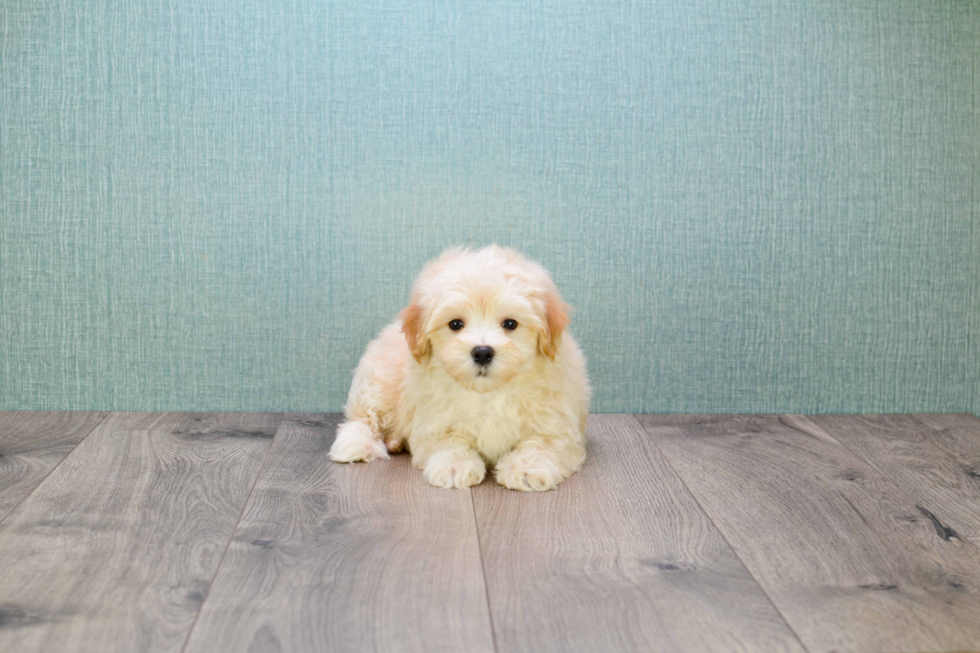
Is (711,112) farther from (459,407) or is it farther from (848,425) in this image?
(459,407)

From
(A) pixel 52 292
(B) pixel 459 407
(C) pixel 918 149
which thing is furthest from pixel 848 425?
(A) pixel 52 292

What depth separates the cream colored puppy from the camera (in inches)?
82.3

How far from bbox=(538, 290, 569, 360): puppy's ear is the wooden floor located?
340mm

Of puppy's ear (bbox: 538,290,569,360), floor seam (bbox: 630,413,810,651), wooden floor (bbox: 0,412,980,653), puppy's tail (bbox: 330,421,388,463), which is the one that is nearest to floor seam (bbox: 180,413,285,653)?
wooden floor (bbox: 0,412,980,653)

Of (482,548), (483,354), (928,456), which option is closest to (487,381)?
(483,354)

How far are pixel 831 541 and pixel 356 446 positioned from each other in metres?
1.19

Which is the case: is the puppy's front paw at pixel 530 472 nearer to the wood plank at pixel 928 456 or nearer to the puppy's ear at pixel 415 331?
the puppy's ear at pixel 415 331

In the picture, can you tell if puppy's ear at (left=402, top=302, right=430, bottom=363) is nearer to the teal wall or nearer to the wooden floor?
the wooden floor

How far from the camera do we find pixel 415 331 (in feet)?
7.20

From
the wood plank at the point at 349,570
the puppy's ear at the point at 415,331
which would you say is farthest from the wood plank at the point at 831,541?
the puppy's ear at the point at 415,331

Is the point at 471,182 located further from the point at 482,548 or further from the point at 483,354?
the point at 482,548

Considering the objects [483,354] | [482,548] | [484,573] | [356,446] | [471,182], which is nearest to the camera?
[484,573]

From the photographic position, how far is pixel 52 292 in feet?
9.08

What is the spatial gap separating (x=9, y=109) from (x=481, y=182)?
1457 mm
